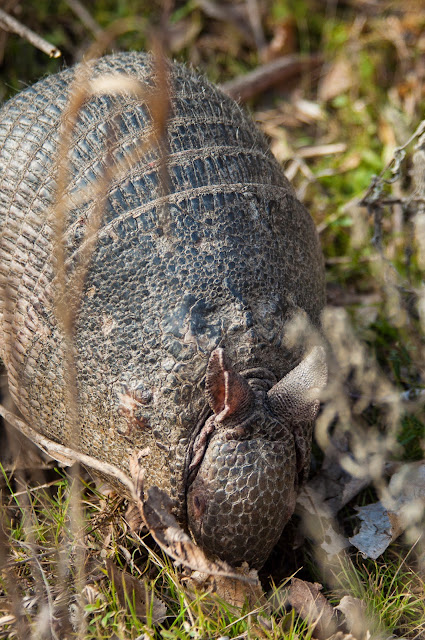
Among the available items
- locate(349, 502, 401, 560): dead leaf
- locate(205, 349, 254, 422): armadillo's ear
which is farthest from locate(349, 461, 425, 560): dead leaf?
locate(205, 349, 254, 422): armadillo's ear

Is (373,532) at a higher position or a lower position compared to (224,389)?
lower

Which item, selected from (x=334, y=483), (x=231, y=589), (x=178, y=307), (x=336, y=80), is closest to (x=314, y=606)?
(x=231, y=589)

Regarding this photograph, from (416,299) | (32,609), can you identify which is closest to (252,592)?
(32,609)

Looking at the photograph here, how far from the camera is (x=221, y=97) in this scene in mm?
3518

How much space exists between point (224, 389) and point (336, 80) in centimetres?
449

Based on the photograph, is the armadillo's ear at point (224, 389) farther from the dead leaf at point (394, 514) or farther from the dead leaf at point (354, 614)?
the dead leaf at point (394, 514)

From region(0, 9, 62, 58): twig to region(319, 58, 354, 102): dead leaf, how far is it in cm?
292

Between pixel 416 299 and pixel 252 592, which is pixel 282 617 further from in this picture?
pixel 416 299

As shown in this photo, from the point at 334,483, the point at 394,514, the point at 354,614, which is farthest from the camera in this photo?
the point at 334,483

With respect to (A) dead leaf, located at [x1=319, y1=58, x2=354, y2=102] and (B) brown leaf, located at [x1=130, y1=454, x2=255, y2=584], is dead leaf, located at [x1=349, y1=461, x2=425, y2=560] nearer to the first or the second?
(B) brown leaf, located at [x1=130, y1=454, x2=255, y2=584]

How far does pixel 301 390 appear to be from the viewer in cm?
263

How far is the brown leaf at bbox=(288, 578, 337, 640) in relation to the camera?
2748 millimetres

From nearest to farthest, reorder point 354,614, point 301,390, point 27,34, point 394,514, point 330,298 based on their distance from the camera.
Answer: point 301,390 → point 354,614 → point 394,514 → point 27,34 → point 330,298

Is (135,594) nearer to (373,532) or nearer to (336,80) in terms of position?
(373,532)
